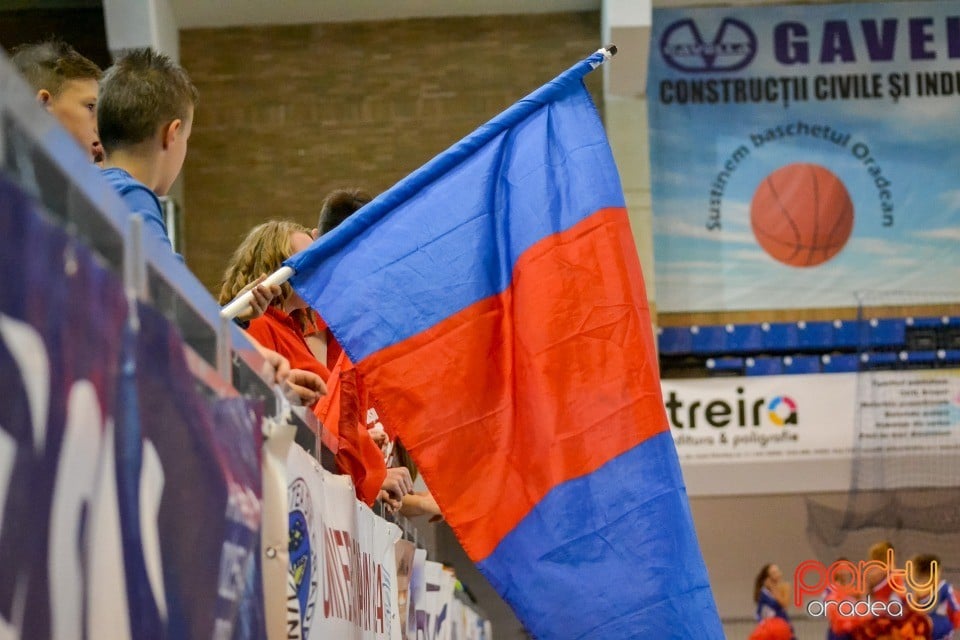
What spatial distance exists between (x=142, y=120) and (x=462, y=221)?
3.02 feet

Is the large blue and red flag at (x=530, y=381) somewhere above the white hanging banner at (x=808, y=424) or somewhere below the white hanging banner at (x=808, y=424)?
below

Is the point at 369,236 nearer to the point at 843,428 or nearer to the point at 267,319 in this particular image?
the point at 267,319

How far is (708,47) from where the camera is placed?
39.1ft

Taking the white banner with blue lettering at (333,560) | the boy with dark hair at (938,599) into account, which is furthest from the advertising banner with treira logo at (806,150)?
the white banner with blue lettering at (333,560)

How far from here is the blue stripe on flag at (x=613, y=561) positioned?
2760mm

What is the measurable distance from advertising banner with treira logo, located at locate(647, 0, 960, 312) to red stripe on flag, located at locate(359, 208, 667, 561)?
875cm

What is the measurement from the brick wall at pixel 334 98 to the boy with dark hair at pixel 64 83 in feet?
28.3

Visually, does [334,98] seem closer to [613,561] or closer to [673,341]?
[673,341]

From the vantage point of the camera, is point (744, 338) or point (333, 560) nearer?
point (333, 560)

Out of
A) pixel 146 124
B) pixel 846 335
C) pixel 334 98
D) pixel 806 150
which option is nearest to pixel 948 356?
pixel 846 335

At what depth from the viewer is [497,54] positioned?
11477 millimetres

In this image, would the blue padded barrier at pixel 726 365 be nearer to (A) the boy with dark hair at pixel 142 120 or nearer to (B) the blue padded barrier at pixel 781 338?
(B) the blue padded barrier at pixel 781 338

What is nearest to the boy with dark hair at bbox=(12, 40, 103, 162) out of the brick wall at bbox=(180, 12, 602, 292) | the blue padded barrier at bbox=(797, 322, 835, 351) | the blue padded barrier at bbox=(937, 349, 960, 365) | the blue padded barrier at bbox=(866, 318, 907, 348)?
the brick wall at bbox=(180, 12, 602, 292)

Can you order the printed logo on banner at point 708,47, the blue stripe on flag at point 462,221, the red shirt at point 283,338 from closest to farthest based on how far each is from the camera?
the blue stripe on flag at point 462,221
the red shirt at point 283,338
the printed logo on banner at point 708,47
